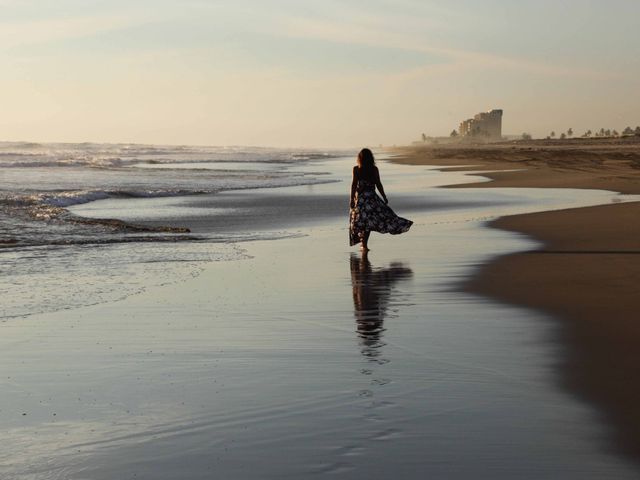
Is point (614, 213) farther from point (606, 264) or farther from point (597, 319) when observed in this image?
point (597, 319)

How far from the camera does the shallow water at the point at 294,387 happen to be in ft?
15.7

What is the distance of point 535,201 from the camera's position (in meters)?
25.8

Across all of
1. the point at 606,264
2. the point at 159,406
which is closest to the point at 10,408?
the point at 159,406

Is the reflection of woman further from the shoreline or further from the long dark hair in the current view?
the long dark hair

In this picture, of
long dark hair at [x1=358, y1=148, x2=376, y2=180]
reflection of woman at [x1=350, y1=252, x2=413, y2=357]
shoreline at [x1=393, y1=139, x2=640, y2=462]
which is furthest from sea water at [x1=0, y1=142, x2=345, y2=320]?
shoreline at [x1=393, y1=139, x2=640, y2=462]

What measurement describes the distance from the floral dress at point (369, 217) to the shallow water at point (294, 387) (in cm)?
338

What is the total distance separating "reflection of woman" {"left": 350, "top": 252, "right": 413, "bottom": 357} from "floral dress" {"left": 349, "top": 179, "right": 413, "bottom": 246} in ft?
2.82

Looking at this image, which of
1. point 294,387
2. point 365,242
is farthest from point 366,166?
point 294,387

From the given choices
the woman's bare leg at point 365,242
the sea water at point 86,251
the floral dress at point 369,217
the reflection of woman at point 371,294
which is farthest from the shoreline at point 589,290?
the sea water at point 86,251

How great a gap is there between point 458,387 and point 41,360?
3114 mm

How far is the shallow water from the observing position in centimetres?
480

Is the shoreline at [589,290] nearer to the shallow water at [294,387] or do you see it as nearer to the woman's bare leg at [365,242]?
the shallow water at [294,387]

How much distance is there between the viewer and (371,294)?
33.9ft

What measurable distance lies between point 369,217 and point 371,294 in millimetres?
4964
